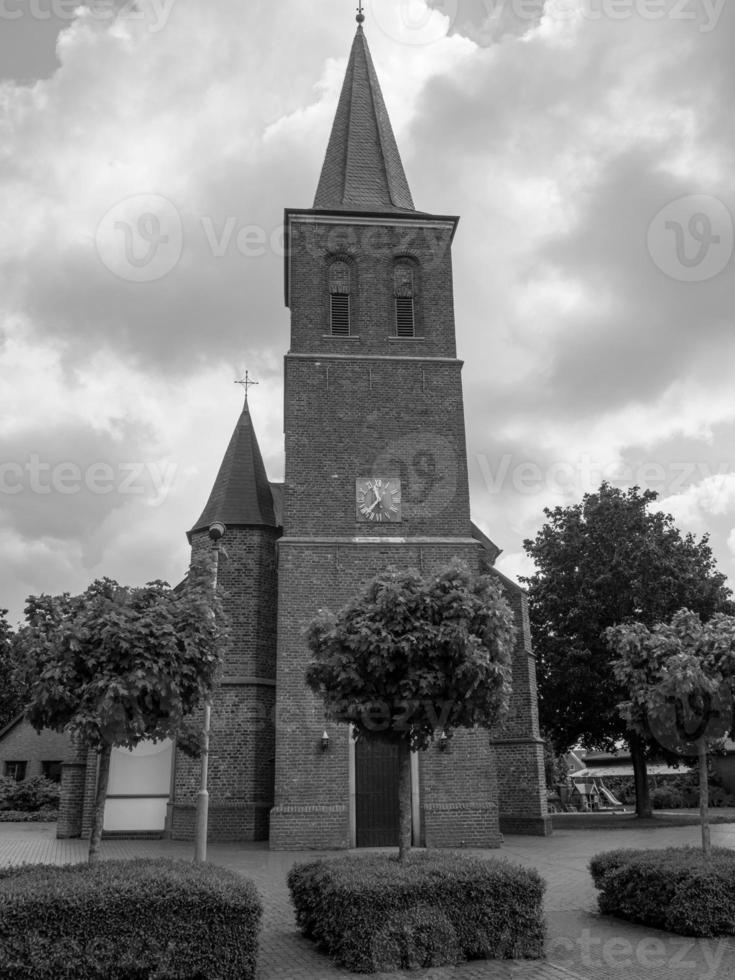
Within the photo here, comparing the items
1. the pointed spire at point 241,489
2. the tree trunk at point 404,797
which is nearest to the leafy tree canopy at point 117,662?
the tree trunk at point 404,797

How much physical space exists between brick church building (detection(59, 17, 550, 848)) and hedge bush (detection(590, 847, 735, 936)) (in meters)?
8.81

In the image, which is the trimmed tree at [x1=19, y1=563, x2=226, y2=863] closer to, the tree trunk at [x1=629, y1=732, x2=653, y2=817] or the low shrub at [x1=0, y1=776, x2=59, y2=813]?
the tree trunk at [x1=629, y1=732, x2=653, y2=817]

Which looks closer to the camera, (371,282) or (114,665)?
(114,665)

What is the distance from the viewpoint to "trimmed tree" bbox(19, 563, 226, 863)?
30.9 ft

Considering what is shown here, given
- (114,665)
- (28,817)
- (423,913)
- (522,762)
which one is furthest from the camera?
(28,817)

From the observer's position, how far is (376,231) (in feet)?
81.8

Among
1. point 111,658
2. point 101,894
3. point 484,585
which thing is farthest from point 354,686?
point 101,894

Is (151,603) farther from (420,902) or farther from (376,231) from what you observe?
(376,231)

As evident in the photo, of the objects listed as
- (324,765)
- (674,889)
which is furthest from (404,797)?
(324,765)

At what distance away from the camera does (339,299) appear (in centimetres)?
2428

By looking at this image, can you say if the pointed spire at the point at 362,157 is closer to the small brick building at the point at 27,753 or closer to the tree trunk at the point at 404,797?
the tree trunk at the point at 404,797

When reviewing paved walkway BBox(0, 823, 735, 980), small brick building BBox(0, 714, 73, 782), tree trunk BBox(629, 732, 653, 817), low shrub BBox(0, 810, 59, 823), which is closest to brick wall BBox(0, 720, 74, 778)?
small brick building BBox(0, 714, 73, 782)

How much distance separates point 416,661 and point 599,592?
68.0ft

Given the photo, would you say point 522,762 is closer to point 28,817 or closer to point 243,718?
point 243,718
